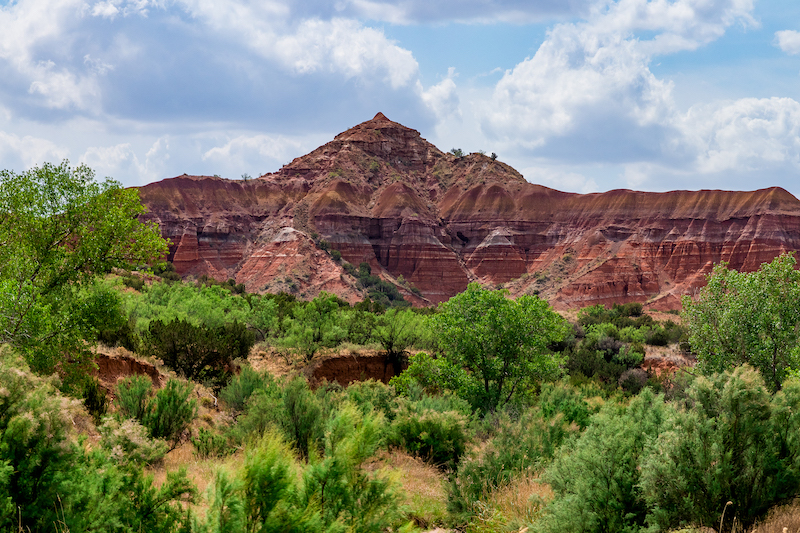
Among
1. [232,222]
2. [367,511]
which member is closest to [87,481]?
[367,511]

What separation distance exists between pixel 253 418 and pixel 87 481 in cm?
644

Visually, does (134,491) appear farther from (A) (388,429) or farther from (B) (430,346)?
(B) (430,346)

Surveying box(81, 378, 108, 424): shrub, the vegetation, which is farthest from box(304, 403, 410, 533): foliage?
box(81, 378, 108, 424): shrub

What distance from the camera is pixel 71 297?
11.2 metres

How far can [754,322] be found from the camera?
14492 mm

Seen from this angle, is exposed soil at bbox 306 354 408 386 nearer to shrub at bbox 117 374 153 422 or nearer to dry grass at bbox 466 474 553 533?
shrub at bbox 117 374 153 422

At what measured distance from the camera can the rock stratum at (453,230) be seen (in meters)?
78.8

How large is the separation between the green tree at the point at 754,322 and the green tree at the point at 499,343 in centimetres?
441

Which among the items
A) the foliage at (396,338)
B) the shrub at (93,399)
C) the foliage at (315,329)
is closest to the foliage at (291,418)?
the shrub at (93,399)

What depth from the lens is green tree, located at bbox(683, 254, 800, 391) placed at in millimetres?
13992

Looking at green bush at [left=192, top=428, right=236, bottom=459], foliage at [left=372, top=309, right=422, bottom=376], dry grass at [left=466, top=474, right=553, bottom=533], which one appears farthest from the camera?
foliage at [left=372, top=309, right=422, bottom=376]

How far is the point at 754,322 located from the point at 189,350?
1739 centimetres

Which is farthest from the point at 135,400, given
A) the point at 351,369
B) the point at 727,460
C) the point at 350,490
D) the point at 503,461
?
the point at 351,369

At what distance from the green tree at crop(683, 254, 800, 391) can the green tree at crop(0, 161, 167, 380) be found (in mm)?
14698
